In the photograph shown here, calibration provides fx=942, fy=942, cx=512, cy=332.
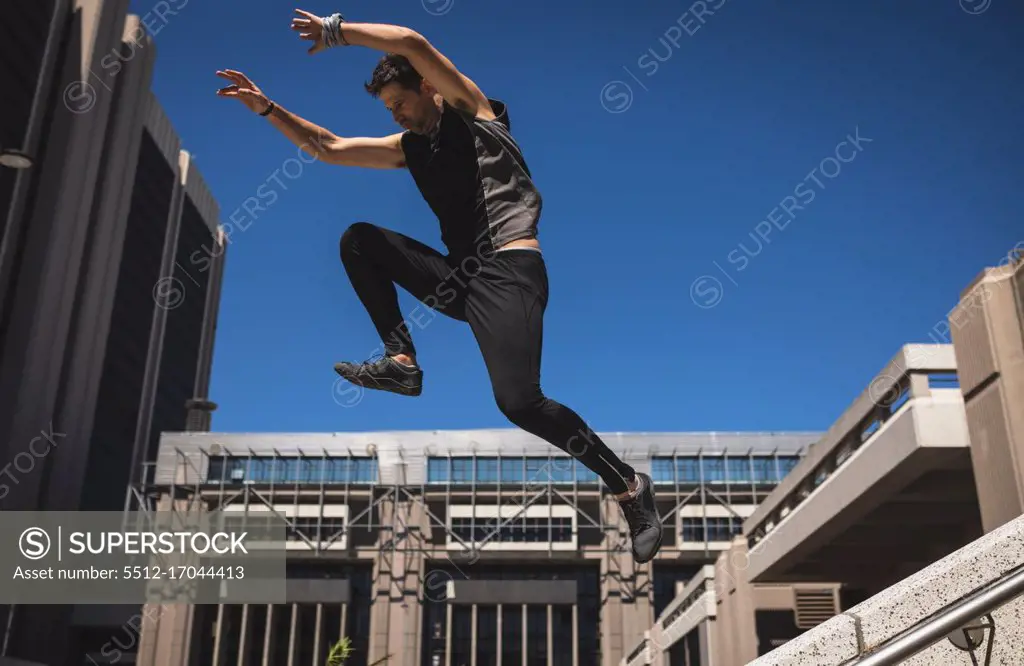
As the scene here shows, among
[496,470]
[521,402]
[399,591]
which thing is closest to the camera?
[521,402]

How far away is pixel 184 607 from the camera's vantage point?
64.2 metres

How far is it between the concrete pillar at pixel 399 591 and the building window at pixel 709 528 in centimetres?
1847

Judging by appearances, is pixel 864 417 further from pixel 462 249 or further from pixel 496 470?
pixel 496 470

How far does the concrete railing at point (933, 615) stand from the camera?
4.23m

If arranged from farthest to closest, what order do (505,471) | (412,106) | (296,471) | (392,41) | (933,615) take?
1. (296,471)
2. (505,471)
3. (933,615)
4. (412,106)
5. (392,41)

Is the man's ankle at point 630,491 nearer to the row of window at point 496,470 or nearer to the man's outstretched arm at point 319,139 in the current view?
the man's outstretched arm at point 319,139

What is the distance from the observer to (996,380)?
1277 cm

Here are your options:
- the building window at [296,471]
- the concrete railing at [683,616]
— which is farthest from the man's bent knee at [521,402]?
the building window at [296,471]

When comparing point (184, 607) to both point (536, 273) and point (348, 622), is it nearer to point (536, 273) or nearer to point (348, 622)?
point (348, 622)

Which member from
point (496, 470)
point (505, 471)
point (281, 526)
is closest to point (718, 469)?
point (505, 471)

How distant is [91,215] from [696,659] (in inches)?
2629

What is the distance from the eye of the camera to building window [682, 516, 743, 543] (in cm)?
6556

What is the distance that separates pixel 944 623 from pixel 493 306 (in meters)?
2.15

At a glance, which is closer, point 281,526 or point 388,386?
point 388,386
